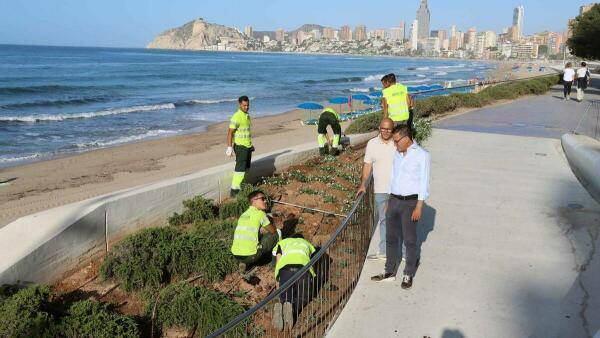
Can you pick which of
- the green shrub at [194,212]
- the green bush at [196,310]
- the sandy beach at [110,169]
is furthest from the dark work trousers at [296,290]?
the sandy beach at [110,169]

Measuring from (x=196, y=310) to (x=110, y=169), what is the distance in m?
11.9

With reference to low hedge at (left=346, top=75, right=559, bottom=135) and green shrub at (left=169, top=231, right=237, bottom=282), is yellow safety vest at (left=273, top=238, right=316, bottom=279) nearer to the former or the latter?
green shrub at (left=169, top=231, right=237, bottom=282)

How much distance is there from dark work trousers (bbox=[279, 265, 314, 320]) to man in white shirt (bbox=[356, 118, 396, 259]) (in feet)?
3.50

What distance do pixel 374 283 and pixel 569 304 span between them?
1.70 meters

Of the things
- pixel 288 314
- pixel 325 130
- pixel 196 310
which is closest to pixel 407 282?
pixel 288 314

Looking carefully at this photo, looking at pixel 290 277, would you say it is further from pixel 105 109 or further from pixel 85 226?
pixel 105 109

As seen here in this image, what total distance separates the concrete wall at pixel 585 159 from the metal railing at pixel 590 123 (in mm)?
845

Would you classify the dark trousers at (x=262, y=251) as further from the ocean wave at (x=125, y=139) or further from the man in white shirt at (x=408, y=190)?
the ocean wave at (x=125, y=139)

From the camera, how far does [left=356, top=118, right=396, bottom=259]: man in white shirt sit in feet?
18.2

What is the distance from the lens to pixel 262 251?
6113 millimetres

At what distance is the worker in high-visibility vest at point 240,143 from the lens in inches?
328

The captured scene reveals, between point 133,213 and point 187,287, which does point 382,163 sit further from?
point 133,213

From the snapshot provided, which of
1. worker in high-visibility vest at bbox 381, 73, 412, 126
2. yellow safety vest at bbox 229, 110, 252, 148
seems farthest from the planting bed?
worker in high-visibility vest at bbox 381, 73, 412, 126

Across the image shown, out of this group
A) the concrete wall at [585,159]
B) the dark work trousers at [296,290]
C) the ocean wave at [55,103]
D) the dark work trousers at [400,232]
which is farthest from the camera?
the ocean wave at [55,103]
